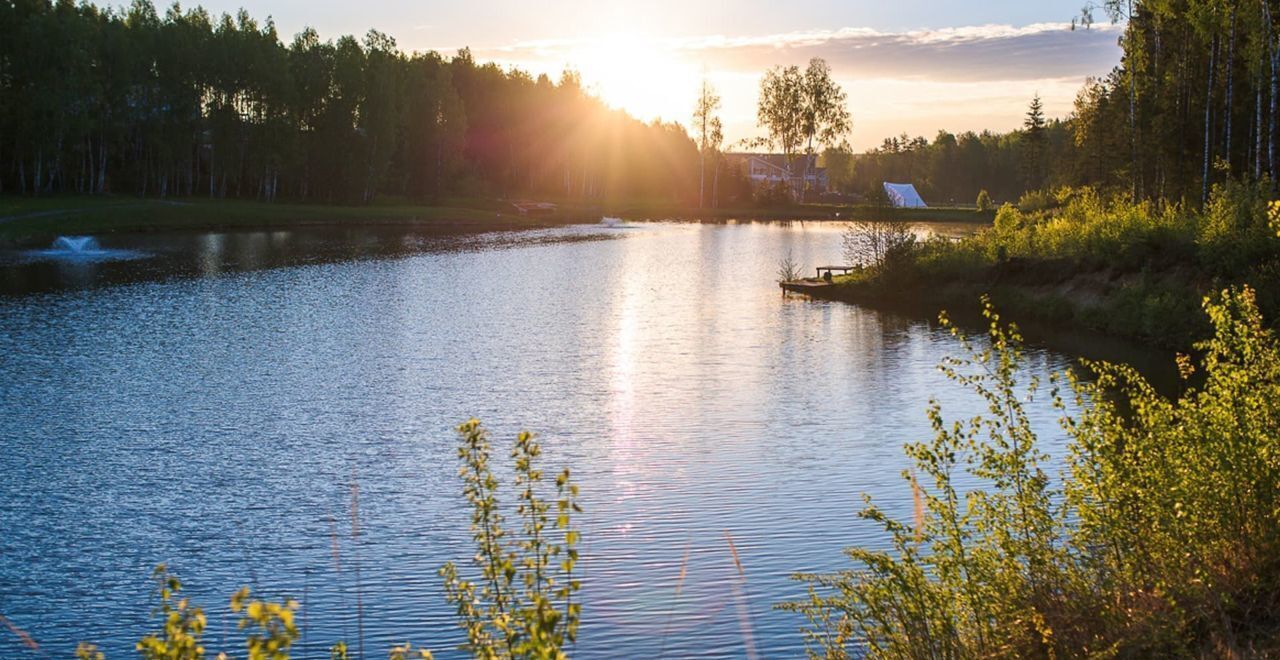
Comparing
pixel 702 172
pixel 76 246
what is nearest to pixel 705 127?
pixel 702 172

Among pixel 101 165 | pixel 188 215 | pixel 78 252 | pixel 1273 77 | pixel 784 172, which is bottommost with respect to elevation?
pixel 78 252

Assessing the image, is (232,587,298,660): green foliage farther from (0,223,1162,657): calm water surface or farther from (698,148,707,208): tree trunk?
(698,148,707,208): tree trunk

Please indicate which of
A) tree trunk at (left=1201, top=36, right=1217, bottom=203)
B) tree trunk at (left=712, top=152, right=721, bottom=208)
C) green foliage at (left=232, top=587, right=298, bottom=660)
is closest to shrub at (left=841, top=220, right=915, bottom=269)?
tree trunk at (left=1201, top=36, right=1217, bottom=203)

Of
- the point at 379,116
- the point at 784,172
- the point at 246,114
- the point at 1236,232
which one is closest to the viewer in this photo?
the point at 1236,232

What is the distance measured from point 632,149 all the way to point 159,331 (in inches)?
4360

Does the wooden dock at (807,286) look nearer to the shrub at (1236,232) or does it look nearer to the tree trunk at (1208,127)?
the tree trunk at (1208,127)

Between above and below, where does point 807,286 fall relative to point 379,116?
below

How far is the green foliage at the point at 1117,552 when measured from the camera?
28.8ft

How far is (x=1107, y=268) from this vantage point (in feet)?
121

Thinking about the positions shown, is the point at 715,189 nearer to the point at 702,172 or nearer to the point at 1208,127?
the point at 702,172

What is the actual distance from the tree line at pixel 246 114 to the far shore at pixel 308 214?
11.8 ft

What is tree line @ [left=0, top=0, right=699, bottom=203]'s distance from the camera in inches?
2790

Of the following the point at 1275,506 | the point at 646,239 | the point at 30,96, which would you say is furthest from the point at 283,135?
the point at 1275,506

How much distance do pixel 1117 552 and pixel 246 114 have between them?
281 ft
